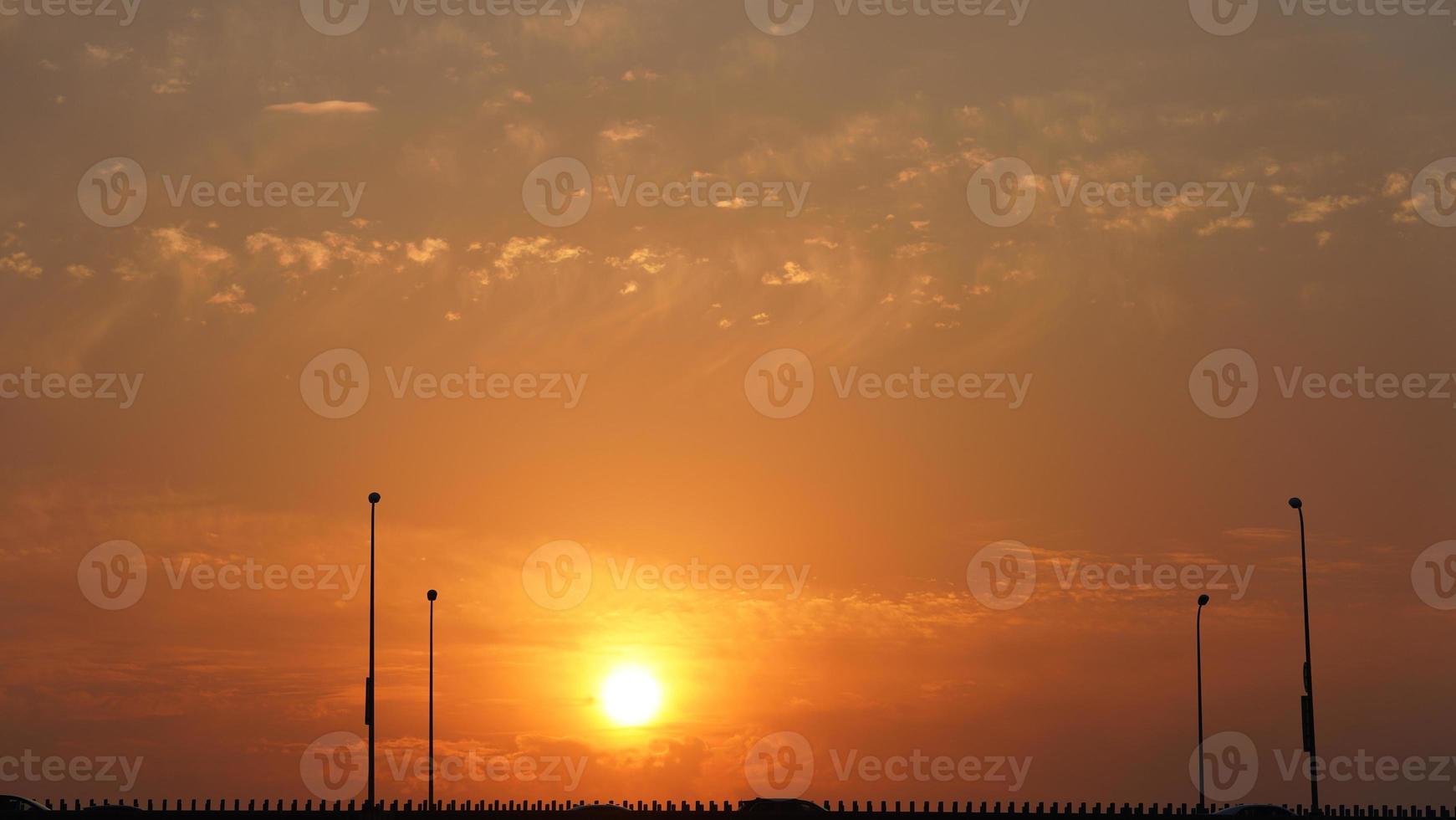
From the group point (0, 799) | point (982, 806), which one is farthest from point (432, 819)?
point (982, 806)

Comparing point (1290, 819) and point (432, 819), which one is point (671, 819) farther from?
point (1290, 819)

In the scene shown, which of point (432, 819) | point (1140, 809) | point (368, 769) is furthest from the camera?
point (1140, 809)

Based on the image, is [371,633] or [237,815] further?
[237,815]

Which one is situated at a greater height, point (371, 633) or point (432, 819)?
point (371, 633)

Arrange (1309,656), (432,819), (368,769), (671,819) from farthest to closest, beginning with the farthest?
(671,819), (432,819), (1309,656), (368,769)

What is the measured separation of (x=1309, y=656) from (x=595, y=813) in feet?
108

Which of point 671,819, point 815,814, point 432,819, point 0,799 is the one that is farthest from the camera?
point 671,819

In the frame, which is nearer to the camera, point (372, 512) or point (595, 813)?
point (372, 512)

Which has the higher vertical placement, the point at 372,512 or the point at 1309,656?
the point at 372,512

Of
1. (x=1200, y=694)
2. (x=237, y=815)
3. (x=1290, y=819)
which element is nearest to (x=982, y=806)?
(x=1200, y=694)

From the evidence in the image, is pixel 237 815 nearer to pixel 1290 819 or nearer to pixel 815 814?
pixel 815 814

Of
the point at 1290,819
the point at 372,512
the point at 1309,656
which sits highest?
the point at 372,512

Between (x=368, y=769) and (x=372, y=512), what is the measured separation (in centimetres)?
1013

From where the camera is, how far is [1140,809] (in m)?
81.3
